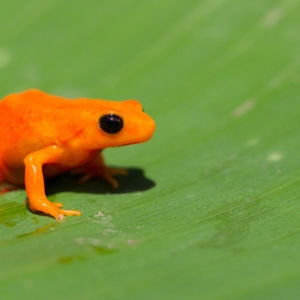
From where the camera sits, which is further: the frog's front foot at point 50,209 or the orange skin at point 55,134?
the orange skin at point 55,134

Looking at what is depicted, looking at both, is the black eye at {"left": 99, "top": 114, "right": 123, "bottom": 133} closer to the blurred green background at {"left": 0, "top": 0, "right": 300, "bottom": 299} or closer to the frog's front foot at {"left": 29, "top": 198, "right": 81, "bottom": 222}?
the blurred green background at {"left": 0, "top": 0, "right": 300, "bottom": 299}

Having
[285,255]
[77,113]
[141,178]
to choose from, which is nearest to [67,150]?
[77,113]

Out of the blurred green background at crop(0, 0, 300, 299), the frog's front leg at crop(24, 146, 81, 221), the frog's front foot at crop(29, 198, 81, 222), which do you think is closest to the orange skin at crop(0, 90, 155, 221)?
the frog's front leg at crop(24, 146, 81, 221)

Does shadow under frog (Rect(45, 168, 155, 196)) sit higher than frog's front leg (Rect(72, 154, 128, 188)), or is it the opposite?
frog's front leg (Rect(72, 154, 128, 188))

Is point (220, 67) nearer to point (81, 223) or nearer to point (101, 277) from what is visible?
point (81, 223)

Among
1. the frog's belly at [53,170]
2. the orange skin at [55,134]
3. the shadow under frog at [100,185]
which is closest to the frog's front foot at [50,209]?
the orange skin at [55,134]

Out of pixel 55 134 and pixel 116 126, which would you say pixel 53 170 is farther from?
pixel 116 126

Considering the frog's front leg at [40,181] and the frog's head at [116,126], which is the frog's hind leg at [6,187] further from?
the frog's head at [116,126]
